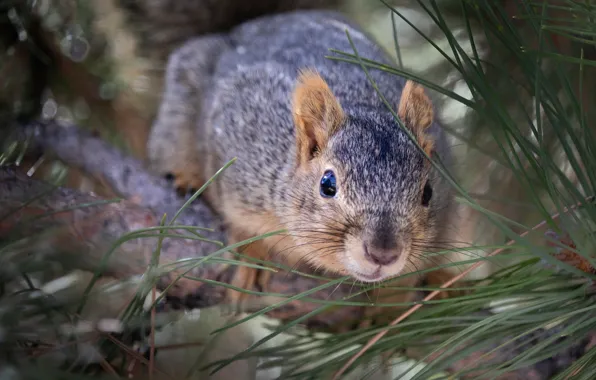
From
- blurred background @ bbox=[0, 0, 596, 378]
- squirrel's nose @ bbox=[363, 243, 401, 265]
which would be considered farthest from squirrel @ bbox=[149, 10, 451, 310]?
blurred background @ bbox=[0, 0, 596, 378]

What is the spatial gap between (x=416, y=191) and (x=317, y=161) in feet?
0.72

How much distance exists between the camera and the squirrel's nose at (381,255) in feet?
3.28

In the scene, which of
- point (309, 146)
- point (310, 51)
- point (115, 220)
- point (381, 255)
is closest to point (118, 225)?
point (115, 220)

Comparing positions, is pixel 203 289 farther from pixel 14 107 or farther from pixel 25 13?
pixel 25 13

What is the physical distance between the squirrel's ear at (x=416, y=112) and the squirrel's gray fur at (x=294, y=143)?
24 mm

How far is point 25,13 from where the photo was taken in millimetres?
1473

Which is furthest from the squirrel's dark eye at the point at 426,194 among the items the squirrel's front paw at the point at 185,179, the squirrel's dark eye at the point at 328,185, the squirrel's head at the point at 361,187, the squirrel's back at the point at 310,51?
the squirrel's front paw at the point at 185,179

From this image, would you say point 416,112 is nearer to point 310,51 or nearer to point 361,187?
point 361,187

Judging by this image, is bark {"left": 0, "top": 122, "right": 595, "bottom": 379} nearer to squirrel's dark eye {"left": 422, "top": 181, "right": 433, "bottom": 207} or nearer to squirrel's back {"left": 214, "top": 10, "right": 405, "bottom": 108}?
squirrel's dark eye {"left": 422, "top": 181, "right": 433, "bottom": 207}

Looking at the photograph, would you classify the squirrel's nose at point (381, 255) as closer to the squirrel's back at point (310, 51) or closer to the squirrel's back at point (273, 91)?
the squirrel's back at point (273, 91)

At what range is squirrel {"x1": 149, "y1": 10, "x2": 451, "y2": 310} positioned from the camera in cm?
110

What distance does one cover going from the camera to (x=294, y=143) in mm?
1390

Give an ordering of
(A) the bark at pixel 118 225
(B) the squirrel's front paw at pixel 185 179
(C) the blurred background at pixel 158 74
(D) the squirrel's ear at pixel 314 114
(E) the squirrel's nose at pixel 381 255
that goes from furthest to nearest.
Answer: (B) the squirrel's front paw at pixel 185 179 → (C) the blurred background at pixel 158 74 → (D) the squirrel's ear at pixel 314 114 → (E) the squirrel's nose at pixel 381 255 → (A) the bark at pixel 118 225

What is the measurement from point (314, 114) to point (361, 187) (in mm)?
237
